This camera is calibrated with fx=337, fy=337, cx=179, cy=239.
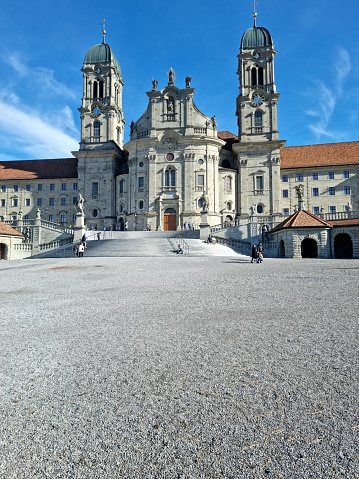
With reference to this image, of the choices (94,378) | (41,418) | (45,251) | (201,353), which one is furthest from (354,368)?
(45,251)

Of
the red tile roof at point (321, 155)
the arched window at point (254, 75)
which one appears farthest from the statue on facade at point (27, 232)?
the arched window at point (254, 75)

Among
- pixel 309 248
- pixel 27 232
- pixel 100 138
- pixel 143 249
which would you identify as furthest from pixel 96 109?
pixel 309 248

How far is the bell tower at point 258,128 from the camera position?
49750 millimetres

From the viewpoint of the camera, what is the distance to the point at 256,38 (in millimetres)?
54188

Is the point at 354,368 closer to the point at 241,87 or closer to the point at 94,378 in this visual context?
the point at 94,378

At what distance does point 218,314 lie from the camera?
6469 millimetres

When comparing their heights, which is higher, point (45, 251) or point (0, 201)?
point (0, 201)

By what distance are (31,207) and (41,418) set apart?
57958 mm

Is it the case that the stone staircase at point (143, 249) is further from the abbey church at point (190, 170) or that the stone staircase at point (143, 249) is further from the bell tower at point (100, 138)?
the bell tower at point (100, 138)

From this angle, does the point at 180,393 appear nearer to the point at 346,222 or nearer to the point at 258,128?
the point at 346,222

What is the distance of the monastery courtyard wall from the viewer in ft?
7.72

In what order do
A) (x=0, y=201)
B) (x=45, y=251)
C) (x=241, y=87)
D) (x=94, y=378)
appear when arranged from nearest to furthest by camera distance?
1. (x=94, y=378)
2. (x=45, y=251)
3. (x=241, y=87)
4. (x=0, y=201)

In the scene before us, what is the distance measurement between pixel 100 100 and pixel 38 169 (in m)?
15.9

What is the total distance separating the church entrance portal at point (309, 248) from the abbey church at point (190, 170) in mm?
12385
